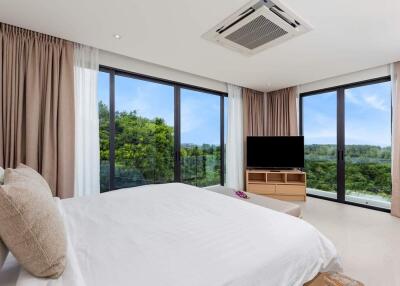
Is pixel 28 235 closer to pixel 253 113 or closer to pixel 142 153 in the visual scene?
pixel 142 153

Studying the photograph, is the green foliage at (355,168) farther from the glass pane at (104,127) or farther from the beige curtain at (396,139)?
the glass pane at (104,127)

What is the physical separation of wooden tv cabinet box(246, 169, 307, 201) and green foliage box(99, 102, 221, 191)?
44.4 inches

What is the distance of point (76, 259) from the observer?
88 cm

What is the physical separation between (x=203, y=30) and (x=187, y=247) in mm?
2161

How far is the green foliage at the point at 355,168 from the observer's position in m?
3.59

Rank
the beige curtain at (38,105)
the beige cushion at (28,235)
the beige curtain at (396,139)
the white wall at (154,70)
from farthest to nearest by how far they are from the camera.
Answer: the beige curtain at (396,139)
the white wall at (154,70)
the beige curtain at (38,105)
the beige cushion at (28,235)

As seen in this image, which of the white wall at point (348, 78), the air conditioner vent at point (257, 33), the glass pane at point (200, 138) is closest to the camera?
the air conditioner vent at point (257, 33)

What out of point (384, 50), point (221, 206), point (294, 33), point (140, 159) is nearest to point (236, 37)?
point (294, 33)

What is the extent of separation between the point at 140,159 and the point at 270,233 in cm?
268

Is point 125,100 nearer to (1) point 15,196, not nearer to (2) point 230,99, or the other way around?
(2) point 230,99

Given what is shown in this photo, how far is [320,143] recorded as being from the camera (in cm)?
432

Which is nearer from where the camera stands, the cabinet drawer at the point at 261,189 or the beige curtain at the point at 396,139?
the beige curtain at the point at 396,139

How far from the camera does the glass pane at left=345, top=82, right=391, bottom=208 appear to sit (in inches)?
139

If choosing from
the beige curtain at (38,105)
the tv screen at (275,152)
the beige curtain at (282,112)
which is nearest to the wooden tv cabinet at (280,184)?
the tv screen at (275,152)
